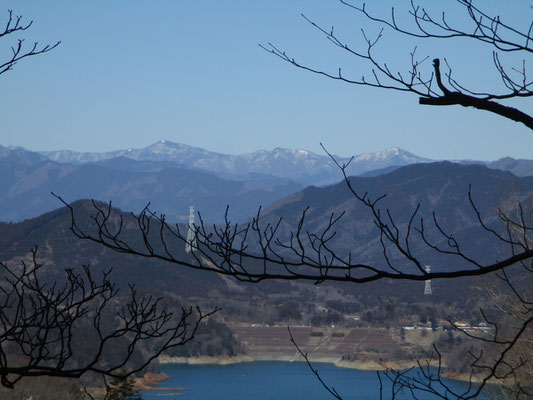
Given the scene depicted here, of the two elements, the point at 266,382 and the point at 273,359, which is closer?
the point at 266,382

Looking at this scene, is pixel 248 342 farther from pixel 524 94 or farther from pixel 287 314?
pixel 524 94

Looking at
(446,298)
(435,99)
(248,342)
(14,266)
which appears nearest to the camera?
(435,99)

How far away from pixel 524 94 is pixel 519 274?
176578 mm

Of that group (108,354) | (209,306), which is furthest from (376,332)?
(108,354)

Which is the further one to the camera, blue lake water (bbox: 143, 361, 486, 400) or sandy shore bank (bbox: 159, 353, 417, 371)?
sandy shore bank (bbox: 159, 353, 417, 371)

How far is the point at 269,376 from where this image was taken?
132500 millimetres

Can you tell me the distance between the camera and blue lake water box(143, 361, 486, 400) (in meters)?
106

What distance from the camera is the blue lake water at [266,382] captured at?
106m

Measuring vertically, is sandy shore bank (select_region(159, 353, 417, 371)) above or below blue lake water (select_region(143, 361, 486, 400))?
below

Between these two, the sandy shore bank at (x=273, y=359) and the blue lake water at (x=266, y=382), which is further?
the sandy shore bank at (x=273, y=359)

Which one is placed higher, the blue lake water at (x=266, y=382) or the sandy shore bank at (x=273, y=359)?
the blue lake water at (x=266, y=382)

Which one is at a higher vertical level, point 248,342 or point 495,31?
point 495,31

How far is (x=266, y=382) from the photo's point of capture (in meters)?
124

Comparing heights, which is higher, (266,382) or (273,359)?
(266,382)
